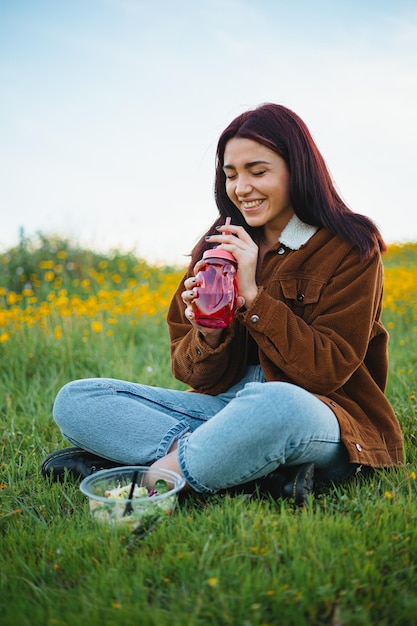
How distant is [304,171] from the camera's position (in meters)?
2.41

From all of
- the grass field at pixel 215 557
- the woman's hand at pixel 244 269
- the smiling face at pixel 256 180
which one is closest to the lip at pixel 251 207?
the smiling face at pixel 256 180

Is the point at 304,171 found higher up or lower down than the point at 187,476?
higher up

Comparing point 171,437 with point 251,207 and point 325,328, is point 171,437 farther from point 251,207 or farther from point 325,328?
point 251,207

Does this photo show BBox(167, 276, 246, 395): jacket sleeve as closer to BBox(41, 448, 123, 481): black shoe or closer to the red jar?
the red jar

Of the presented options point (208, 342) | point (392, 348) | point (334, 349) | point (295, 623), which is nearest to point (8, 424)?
point (208, 342)

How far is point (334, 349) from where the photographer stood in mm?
2238

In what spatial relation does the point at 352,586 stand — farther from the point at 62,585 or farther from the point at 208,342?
the point at 208,342

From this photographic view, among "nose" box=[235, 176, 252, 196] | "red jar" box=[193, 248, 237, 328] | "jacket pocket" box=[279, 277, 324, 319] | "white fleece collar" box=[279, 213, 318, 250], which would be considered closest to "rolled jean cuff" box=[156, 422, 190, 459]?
"red jar" box=[193, 248, 237, 328]

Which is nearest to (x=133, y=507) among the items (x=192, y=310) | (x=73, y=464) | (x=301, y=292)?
(x=73, y=464)

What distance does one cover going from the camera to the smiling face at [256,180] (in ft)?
7.95

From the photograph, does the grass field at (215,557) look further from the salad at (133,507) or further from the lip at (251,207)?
the lip at (251,207)

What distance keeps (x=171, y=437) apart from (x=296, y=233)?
3.01ft

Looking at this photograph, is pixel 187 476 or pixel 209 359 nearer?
pixel 187 476

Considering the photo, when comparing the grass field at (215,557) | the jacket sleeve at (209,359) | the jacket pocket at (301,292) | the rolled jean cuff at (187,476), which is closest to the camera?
the grass field at (215,557)
